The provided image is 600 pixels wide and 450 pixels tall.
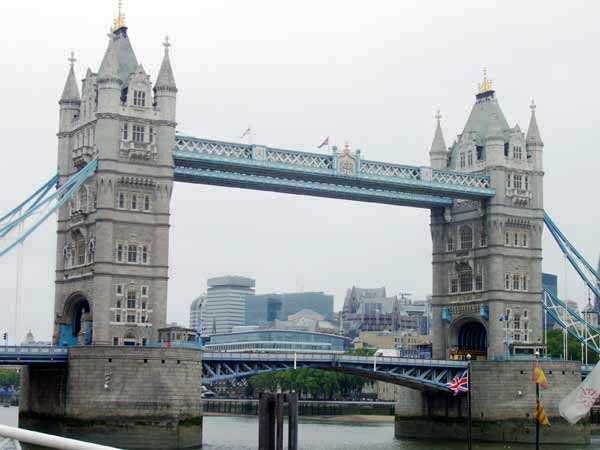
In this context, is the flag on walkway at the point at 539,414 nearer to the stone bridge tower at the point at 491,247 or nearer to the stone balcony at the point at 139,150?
the stone bridge tower at the point at 491,247

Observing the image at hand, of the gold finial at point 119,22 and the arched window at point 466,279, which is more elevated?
the gold finial at point 119,22

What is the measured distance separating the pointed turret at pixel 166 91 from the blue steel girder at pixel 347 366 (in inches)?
650

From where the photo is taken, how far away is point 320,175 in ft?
256

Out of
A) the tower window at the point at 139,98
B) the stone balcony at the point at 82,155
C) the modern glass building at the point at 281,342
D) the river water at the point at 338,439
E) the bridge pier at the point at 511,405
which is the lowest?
the river water at the point at 338,439

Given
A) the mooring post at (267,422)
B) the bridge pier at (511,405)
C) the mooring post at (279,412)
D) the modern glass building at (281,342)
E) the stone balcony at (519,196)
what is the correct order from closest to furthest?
the mooring post at (267,422) < the mooring post at (279,412) < the bridge pier at (511,405) < the stone balcony at (519,196) < the modern glass building at (281,342)

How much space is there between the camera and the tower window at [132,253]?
69938 mm

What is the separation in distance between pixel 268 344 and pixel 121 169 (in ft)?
404

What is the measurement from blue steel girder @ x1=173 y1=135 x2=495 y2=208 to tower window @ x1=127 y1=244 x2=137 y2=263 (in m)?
6.46

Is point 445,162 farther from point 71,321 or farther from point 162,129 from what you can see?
point 71,321

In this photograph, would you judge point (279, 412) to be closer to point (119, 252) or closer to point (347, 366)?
point (119, 252)

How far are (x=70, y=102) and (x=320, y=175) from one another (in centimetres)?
1865

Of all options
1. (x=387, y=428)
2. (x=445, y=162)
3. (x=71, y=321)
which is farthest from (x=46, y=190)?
(x=387, y=428)

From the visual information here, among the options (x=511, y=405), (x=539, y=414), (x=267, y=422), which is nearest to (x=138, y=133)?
(x=267, y=422)

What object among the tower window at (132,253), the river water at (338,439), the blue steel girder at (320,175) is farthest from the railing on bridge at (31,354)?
the blue steel girder at (320,175)
